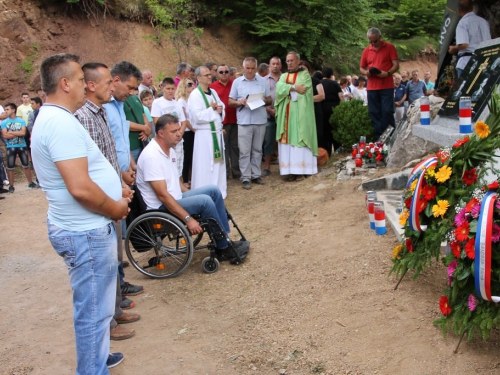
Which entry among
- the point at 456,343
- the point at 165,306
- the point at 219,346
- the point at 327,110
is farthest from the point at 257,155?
the point at 456,343

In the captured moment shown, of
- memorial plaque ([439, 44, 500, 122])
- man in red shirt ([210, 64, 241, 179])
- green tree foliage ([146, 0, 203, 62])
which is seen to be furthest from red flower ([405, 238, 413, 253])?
green tree foliage ([146, 0, 203, 62])

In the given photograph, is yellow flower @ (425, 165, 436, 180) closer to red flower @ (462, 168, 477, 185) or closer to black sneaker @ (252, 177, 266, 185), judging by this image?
red flower @ (462, 168, 477, 185)

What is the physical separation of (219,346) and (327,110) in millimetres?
6882

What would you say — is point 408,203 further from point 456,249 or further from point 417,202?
point 456,249

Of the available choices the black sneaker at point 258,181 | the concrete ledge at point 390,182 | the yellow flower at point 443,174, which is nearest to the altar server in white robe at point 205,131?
the black sneaker at point 258,181

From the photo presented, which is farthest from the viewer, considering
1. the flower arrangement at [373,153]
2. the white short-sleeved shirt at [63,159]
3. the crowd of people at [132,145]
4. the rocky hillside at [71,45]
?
the rocky hillside at [71,45]

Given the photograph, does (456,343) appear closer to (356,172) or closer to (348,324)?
(348,324)

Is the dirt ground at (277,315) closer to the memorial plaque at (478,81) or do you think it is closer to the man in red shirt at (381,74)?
the memorial plaque at (478,81)

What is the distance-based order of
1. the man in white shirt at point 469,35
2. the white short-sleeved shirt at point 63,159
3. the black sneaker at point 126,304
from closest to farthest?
the white short-sleeved shirt at point 63,159 → the black sneaker at point 126,304 → the man in white shirt at point 469,35

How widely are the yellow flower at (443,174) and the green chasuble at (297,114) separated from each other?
544 centimetres

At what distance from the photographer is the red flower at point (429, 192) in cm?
352

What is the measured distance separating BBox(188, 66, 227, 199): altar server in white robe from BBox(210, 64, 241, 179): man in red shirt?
0.99 meters

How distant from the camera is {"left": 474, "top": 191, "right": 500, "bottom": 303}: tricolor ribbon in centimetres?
284

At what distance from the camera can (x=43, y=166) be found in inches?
109
